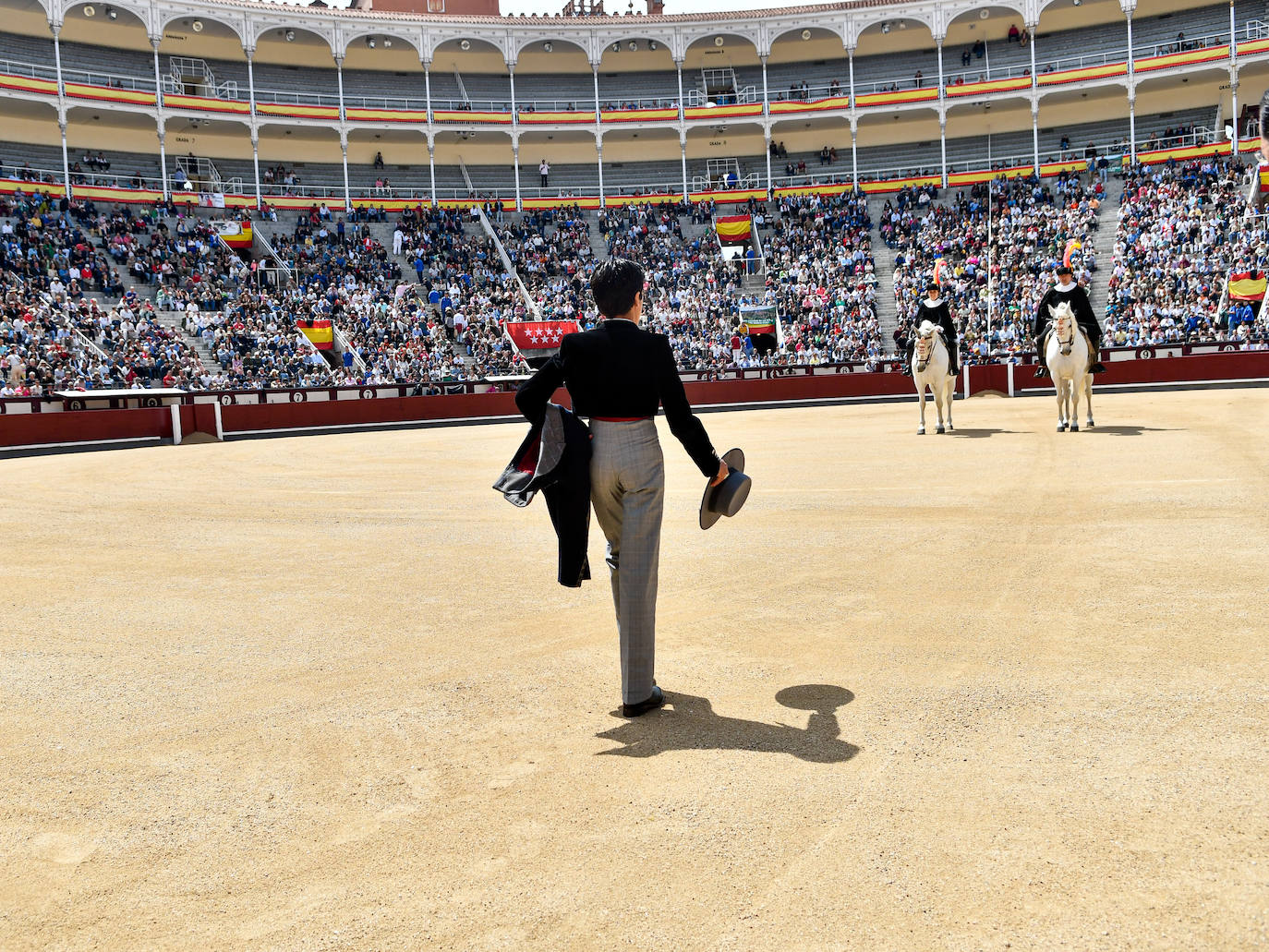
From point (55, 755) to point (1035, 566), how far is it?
5588 mm

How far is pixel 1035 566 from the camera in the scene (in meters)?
6.88

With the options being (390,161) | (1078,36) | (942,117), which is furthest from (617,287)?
(1078,36)

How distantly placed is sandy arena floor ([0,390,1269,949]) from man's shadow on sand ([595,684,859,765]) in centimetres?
2

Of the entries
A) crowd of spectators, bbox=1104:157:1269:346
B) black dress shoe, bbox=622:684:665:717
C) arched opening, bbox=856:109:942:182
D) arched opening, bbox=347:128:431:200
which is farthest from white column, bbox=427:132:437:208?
black dress shoe, bbox=622:684:665:717

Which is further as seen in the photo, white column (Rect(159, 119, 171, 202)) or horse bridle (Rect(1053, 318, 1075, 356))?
white column (Rect(159, 119, 171, 202))

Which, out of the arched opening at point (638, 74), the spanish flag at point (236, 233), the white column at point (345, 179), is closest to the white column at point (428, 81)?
the white column at point (345, 179)

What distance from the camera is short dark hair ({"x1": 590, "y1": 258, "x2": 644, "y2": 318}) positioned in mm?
4402

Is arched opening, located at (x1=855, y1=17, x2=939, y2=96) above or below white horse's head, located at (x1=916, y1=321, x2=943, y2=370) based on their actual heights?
above

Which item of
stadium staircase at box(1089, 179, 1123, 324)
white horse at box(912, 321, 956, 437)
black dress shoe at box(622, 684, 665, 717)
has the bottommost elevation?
black dress shoe at box(622, 684, 665, 717)

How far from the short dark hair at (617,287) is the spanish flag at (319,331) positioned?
3134 centimetres

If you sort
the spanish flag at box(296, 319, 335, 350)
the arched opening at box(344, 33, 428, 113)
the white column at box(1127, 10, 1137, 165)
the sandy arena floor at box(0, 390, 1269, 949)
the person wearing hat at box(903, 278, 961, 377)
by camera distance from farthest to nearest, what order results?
1. the arched opening at box(344, 33, 428, 113)
2. the white column at box(1127, 10, 1137, 165)
3. the spanish flag at box(296, 319, 335, 350)
4. the person wearing hat at box(903, 278, 961, 377)
5. the sandy arena floor at box(0, 390, 1269, 949)

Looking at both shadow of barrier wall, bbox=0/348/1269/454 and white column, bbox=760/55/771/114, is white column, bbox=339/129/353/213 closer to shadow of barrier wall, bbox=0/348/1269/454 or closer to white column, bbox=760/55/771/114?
white column, bbox=760/55/771/114

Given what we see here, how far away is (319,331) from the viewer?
34250 mm

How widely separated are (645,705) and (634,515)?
79 centimetres
